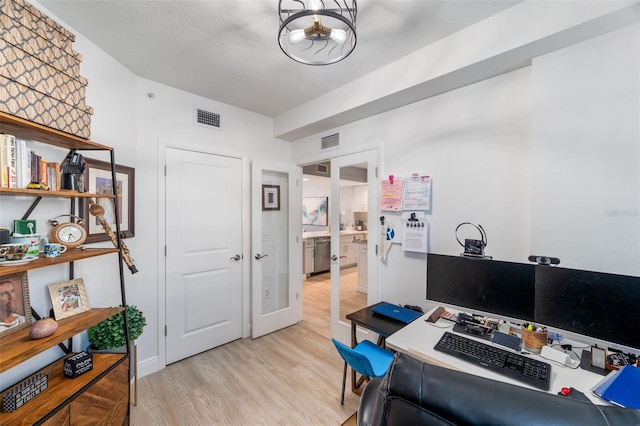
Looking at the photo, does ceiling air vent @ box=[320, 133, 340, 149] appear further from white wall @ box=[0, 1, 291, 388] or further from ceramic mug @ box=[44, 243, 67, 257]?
ceramic mug @ box=[44, 243, 67, 257]

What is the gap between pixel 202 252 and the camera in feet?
9.10

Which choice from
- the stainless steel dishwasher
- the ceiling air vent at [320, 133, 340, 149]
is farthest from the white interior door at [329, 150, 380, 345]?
the stainless steel dishwasher

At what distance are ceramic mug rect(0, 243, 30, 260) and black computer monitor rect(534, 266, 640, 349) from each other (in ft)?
8.68

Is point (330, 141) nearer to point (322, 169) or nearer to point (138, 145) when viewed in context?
point (322, 169)

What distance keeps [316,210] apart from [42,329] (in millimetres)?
4919

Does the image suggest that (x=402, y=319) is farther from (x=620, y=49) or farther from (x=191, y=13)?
(x=191, y=13)

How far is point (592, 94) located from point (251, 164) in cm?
287

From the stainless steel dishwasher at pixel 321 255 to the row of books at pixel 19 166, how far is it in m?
4.34

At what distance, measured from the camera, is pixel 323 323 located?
3469mm

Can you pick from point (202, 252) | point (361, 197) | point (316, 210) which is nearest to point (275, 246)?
point (202, 252)

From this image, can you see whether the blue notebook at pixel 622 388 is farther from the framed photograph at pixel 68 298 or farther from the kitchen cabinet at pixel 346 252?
the framed photograph at pixel 68 298

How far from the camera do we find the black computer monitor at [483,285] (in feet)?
4.97

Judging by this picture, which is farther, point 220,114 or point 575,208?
point 220,114

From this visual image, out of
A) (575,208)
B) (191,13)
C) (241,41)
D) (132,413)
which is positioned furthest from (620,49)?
(132,413)
